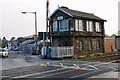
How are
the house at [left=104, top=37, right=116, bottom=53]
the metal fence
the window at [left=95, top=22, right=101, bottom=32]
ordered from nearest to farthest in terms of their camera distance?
the metal fence → the window at [left=95, top=22, right=101, bottom=32] → the house at [left=104, top=37, right=116, bottom=53]

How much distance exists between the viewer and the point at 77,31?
26641 millimetres

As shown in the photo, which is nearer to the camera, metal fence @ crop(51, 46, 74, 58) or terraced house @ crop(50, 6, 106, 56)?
metal fence @ crop(51, 46, 74, 58)

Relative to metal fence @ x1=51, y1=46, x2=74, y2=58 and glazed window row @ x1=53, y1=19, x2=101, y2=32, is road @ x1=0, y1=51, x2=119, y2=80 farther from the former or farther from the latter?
glazed window row @ x1=53, y1=19, x2=101, y2=32

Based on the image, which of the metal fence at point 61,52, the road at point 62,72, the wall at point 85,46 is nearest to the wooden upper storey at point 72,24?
the wall at point 85,46

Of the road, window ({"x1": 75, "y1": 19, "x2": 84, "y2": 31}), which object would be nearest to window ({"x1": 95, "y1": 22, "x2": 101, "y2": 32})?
window ({"x1": 75, "y1": 19, "x2": 84, "y2": 31})

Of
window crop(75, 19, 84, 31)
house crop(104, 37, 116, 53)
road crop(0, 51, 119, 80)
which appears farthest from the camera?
house crop(104, 37, 116, 53)

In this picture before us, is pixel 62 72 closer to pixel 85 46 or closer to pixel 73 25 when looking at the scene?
pixel 73 25

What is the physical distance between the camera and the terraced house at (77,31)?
85.7 ft

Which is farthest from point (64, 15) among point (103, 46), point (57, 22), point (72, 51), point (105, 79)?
point (105, 79)

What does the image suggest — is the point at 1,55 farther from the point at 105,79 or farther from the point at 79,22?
the point at 105,79

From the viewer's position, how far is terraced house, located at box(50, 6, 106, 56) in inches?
1028

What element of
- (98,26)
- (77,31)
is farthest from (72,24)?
(98,26)

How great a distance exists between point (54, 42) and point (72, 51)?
522cm

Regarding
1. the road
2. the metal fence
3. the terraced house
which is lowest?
the road
